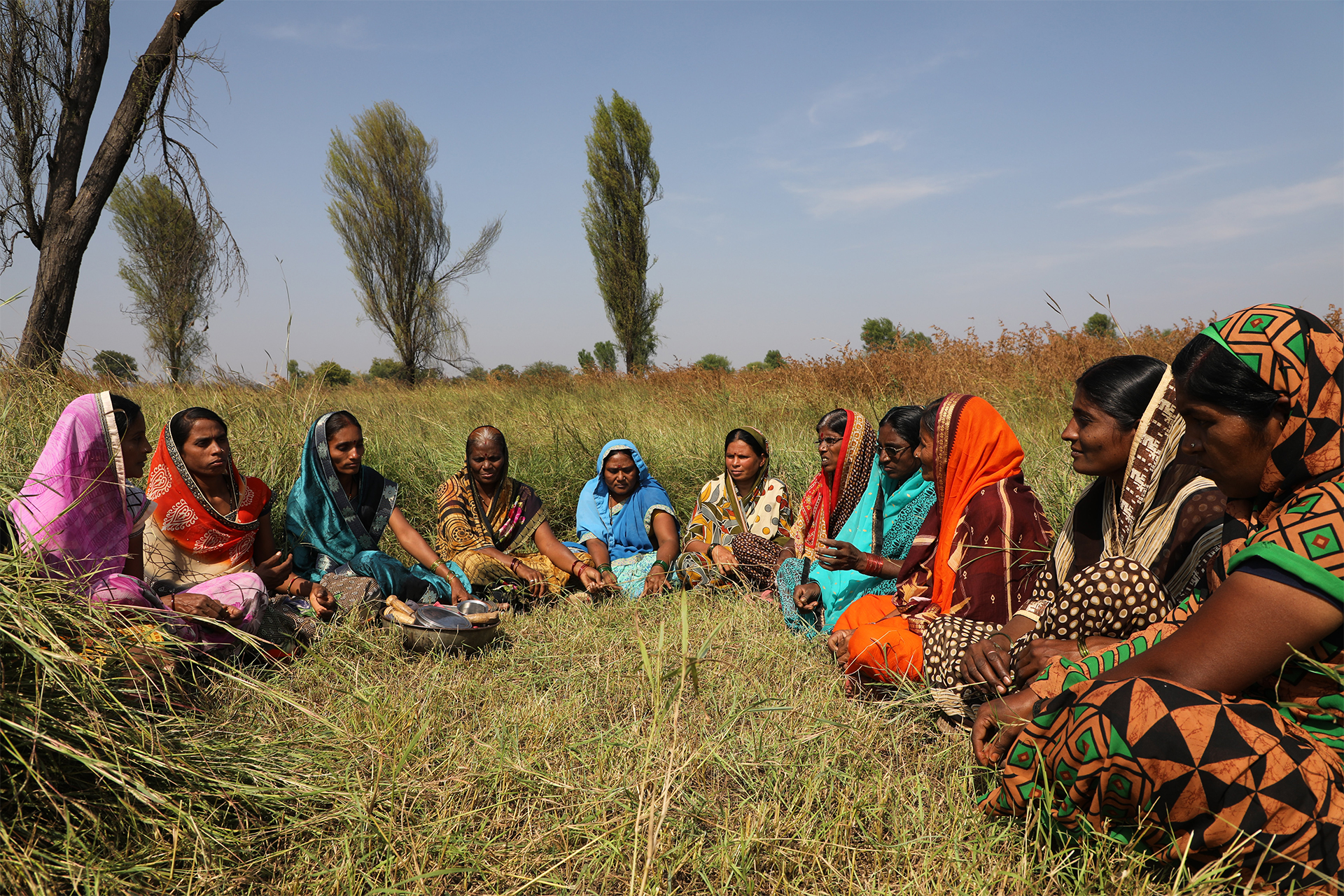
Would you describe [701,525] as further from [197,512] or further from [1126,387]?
[1126,387]

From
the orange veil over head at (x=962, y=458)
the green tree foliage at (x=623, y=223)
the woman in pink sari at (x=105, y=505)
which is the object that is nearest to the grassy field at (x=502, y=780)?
the woman in pink sari at (x=105, y=505)

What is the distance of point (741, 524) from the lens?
539 centimetres

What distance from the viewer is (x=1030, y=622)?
2.63m

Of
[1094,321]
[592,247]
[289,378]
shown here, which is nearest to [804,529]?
[289,378]

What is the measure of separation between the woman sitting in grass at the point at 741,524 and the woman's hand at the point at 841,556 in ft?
3.18

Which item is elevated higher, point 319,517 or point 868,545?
point 319,517

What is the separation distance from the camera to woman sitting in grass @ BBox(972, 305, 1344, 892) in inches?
61.6

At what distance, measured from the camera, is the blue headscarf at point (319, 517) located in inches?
190

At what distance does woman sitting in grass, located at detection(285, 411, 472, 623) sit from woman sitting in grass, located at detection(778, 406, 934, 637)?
7.40 ft

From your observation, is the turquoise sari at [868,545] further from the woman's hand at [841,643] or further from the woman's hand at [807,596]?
the woman's hand at [841,643]

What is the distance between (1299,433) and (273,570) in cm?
463

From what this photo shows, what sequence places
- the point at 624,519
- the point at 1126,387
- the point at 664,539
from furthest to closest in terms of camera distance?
the point at 624,519 → the point at 664,539 → the point at 1126,387

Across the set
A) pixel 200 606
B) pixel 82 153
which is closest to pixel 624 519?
pixel 200 606

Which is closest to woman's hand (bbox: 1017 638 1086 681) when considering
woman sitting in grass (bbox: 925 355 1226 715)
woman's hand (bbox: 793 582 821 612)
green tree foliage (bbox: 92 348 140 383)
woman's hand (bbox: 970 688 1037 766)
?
woman sitting in grass (bbox: 925 355 1226 715)
